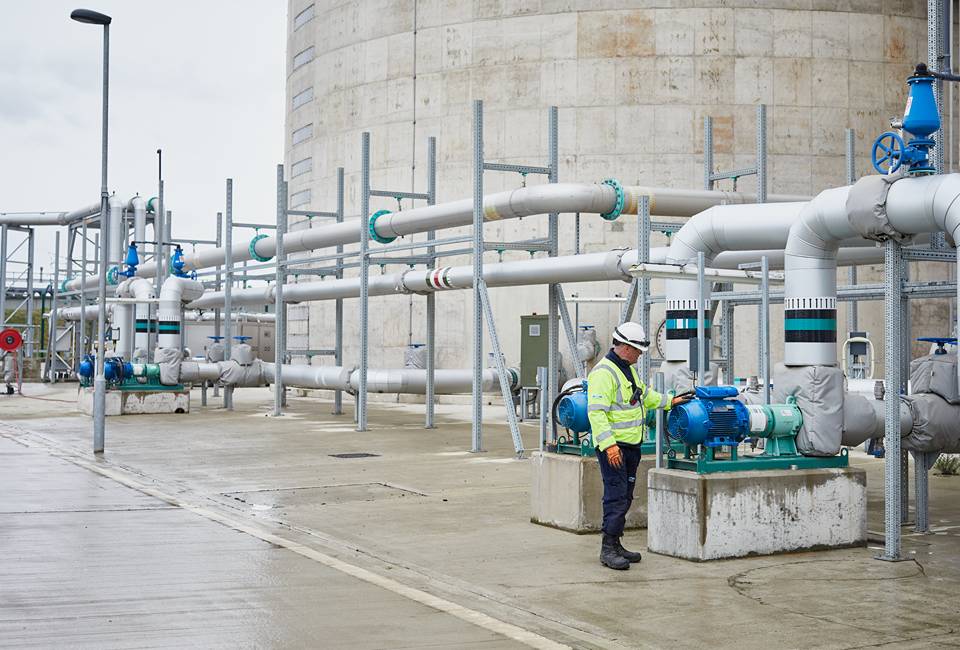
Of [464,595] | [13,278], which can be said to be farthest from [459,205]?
[13,278]

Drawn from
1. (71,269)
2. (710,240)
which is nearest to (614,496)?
(710,240)

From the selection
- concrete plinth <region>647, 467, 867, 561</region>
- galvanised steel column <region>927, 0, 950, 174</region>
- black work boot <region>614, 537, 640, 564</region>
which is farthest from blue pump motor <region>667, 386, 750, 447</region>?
galvanised steel column <region>927, 0, 950, 174</region>

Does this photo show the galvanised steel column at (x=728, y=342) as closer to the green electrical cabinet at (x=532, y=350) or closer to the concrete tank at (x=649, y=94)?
the green electrical cabinet at (x=532, y=350)

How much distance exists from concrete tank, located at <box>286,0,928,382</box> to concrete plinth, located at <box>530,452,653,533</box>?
643 inches

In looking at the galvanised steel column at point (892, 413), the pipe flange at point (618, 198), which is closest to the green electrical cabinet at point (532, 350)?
the pipe flange at point (618, 198)

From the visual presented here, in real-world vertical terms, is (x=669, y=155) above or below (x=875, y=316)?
above

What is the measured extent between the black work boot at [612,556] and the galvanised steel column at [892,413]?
233cm

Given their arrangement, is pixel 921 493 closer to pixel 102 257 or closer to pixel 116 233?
pixel 102 257

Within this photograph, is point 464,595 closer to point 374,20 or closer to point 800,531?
point 800,531

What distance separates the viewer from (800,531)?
392 inches

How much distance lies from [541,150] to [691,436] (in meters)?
21.3

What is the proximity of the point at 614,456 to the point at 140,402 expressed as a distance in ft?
68.1

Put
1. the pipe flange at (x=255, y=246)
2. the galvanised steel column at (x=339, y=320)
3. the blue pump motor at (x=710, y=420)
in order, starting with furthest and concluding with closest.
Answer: the pipe flange at (x=255, y=246) < the galvanised steel column at (x=339, y=320) < the blue pump motor at (x=710, y=420)

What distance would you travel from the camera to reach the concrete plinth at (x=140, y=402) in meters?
27.3
